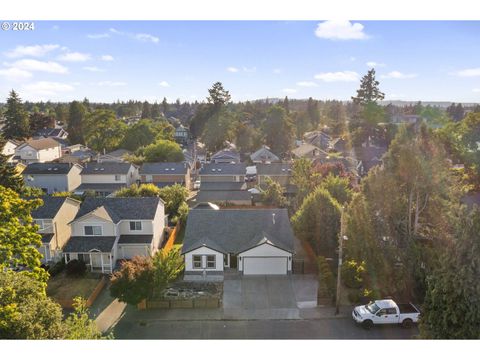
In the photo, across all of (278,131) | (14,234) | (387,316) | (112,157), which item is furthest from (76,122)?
(387,316)

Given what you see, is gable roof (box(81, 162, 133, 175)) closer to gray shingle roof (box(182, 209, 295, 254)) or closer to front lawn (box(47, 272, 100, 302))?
gray shingle roof (box(182, 209, 295, 254))

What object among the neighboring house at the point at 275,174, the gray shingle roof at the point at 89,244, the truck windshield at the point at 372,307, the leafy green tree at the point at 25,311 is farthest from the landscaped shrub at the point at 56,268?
the neighboring house at the point at 275,174

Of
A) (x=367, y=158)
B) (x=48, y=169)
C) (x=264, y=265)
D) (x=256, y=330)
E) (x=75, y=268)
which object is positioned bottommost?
(x=256, y=330)

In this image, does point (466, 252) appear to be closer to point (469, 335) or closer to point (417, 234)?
point (469, 335)

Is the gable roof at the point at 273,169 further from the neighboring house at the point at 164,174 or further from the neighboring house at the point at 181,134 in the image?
the neighboring house at the point at 181,134

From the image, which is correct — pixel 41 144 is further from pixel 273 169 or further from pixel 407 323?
pixel 407 323

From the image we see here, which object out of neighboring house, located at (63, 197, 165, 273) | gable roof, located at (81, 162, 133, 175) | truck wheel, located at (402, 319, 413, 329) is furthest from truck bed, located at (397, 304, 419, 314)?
gable roof, located at (81, 162, 133, 175)
